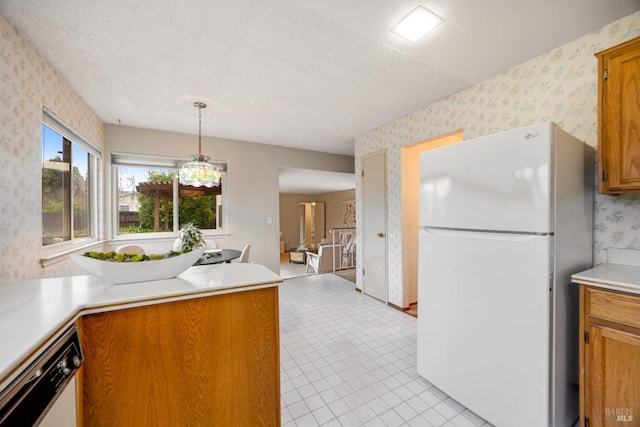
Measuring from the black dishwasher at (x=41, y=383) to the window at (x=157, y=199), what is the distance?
3317 mm

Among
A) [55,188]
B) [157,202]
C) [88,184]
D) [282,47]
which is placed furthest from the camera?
[157,202]

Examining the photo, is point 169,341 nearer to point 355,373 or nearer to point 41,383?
point 41,383

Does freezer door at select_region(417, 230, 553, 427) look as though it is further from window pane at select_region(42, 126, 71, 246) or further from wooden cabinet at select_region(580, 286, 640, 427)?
window pane at select_region(42, 126, 71, 246)

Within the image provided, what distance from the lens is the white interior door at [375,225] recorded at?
12.0ft

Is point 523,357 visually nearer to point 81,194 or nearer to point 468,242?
point 468,242

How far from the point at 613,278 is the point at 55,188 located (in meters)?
4.00

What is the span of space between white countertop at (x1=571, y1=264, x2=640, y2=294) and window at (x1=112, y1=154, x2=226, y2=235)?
406 centimetres

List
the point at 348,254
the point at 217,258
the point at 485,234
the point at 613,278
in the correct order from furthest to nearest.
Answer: the point at 348,254 < the point at 217,258 < the point at 485,234 < the point at 613,278

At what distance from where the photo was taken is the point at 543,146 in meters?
1.32

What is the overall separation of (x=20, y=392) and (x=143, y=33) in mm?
2020

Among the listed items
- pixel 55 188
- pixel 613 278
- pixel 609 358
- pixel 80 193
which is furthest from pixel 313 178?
pixel 609 358

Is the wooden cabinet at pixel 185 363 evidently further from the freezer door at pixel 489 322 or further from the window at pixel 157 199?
the window at pixel 157 199

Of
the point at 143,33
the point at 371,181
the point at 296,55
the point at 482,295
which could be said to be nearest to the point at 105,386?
the point at 482,295

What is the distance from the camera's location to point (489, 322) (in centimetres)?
151
